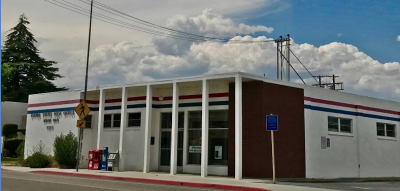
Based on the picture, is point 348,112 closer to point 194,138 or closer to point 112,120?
point 194,138

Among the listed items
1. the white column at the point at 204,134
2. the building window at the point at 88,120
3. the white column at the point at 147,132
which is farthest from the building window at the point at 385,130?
the building window at the point at 88,120

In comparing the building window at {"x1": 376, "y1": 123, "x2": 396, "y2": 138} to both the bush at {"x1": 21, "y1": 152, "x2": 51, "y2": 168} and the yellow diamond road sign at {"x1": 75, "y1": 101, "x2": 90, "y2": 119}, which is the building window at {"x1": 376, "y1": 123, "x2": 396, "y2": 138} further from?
the bush at {"x1": 21, "y1": 152, "x2": 51, "y2": 168}

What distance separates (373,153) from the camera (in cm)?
2678

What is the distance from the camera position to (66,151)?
2608 centimetres

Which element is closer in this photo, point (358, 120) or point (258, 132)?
point (258, 132)

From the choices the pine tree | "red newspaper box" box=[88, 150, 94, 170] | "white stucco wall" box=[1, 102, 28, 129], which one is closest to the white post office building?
"red newspaper box" box=[88, 150, 94, 170]

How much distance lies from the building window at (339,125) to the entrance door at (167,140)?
828 centimetres

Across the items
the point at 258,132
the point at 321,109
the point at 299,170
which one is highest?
the point at 321,109

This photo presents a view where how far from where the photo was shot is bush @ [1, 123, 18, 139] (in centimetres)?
4044

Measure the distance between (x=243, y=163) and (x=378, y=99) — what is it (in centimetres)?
1268

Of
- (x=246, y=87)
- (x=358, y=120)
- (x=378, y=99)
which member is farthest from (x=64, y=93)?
(x=378, y=99)

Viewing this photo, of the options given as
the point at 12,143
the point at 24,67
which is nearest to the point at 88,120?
the point at 12,143

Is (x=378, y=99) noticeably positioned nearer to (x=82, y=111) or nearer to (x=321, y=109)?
(x=321, y=109)

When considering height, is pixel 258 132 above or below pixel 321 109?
below
